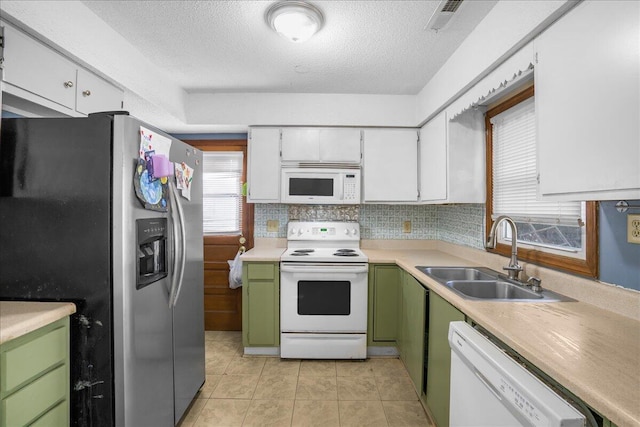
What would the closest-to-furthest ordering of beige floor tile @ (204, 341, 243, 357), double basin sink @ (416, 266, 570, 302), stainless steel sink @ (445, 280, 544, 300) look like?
1. double basin sink @ (416, 266, 570, 302)
2. stainless steel sink @ (445, 280, 544, 300)
3. beige floor tile @ (204, 341, 243, 357)

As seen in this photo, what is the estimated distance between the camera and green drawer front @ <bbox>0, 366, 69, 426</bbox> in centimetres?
102

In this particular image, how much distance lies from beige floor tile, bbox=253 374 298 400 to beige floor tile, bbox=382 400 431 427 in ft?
2.13

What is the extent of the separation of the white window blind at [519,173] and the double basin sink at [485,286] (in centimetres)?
40

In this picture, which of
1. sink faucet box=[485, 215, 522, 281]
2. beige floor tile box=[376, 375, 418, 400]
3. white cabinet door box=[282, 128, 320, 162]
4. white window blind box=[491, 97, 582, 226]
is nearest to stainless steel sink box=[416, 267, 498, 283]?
sink faucet box=[485, 215, 522, 281]

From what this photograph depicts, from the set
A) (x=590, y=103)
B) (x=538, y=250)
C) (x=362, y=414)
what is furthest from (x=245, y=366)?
(x=590, y=103)

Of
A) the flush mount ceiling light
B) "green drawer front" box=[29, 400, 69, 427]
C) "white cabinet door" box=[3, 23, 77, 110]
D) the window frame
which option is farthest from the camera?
the flush mount ceiling light

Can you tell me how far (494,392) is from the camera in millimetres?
968

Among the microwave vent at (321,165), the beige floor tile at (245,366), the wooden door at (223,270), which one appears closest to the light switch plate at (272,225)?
the wooden door at (223,270)

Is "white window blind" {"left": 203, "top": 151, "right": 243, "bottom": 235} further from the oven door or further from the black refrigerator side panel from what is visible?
the black refrigerator side panel

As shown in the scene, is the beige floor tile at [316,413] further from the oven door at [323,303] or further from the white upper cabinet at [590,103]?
the white upper cabinet at [590,103]

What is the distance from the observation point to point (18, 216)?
4.34 ft

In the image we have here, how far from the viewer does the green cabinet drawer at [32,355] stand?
1.01 meters

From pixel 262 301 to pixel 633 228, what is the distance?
2.37 metres

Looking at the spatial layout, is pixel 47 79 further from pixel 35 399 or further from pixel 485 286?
pixel 485 286
